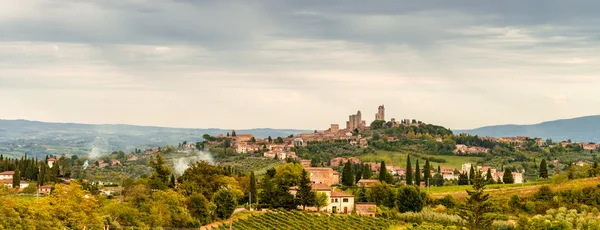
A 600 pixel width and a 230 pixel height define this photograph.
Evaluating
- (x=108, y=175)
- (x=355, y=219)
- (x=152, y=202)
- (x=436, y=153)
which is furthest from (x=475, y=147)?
(x=152, y=202)

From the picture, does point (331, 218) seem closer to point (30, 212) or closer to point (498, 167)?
point (30, 212)

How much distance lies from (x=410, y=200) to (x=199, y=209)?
70.7 ft

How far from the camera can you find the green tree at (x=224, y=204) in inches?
2386

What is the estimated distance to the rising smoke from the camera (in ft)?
447

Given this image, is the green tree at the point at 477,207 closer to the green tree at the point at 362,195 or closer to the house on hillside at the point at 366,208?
the house on hillside at the point at 366,208

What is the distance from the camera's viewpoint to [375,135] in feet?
624

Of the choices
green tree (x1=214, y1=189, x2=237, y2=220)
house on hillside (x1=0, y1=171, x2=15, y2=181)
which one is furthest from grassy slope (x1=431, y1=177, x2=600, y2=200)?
house on hillside (x1=0, y1=171, x2=15, y2=181)

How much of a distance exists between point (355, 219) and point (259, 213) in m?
8.55

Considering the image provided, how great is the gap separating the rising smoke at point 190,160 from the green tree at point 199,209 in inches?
2805

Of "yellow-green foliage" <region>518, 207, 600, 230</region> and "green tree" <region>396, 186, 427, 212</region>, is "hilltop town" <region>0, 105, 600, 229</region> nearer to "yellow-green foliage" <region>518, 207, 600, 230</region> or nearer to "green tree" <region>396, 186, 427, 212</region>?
"green tree" <region>396, 186, 427, 212</region>

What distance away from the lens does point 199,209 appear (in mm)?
58719

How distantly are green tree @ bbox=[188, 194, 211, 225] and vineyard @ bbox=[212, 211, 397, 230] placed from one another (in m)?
2.38

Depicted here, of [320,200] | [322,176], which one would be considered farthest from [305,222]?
[322,176]

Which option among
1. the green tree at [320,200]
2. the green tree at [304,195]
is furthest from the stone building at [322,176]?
the green tree at [304,195]
